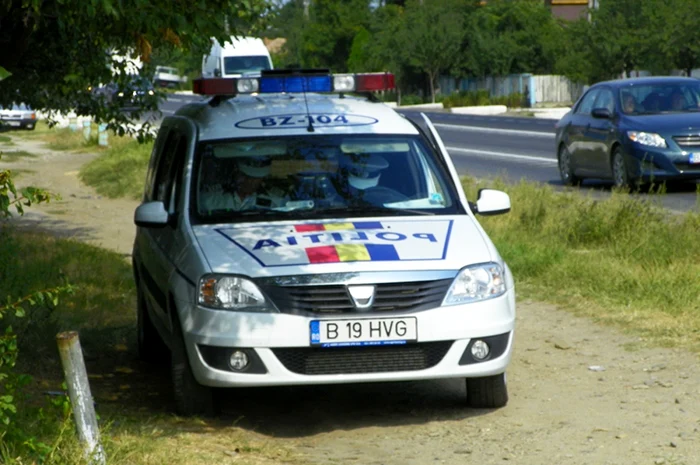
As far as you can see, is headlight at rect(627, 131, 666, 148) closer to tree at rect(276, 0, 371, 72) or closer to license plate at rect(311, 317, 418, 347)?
license plate at rect(311, 317, 418, 347)

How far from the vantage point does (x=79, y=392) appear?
5.19 m

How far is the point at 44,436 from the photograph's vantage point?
5.58 metres

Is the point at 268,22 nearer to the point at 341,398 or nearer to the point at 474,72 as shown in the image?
the point at 341,398

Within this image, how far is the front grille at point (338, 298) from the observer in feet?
20.3

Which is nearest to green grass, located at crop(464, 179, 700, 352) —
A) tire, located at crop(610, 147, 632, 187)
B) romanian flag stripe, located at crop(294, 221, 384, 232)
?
romanian flag stripe, located at crop(294, 221, 384, 232)

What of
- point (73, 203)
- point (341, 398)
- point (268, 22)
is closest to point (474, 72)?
point (73, 203)

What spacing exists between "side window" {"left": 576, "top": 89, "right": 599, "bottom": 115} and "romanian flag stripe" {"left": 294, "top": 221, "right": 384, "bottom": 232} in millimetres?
12935

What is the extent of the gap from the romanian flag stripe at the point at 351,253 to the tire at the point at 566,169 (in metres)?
13.4

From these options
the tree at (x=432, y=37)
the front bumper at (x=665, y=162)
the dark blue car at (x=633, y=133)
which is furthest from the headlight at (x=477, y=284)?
the tree at (x=432, y=37)

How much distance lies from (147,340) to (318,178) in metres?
1.94

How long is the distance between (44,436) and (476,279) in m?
2.18

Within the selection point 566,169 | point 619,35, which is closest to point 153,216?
point 566,169

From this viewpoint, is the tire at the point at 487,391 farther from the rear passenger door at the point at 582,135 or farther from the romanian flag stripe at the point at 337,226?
the rear passenger door at the point at 582,135

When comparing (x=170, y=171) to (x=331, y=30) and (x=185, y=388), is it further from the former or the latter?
(x=331, y=30)
